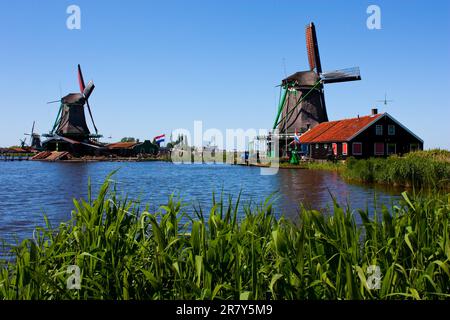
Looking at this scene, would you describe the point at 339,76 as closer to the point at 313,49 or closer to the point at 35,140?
the point at 313,49

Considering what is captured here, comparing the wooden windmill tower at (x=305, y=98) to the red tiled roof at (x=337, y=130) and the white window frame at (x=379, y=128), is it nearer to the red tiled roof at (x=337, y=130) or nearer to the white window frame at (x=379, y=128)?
the red tiled roof at (x=337, y=130)

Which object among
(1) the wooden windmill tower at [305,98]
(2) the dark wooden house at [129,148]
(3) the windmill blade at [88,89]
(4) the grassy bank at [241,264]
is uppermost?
(3) the windmill blade at [88,89]

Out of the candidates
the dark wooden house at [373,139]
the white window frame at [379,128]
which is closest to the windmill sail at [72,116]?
the dark wooden house at [373,139]

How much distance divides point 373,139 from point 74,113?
171ft

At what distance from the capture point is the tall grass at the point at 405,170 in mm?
19636

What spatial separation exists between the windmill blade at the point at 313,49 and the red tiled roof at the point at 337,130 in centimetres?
698

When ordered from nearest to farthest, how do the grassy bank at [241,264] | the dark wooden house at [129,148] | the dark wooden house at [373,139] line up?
the grassy bank at [241,264]
the dark wooden house at [373,139]
the dark wooden house at [129,148]

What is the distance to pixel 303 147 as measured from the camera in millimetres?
48406

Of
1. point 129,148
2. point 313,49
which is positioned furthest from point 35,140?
point 313,49

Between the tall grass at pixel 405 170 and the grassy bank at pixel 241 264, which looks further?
the tall grass at pixel 405 170

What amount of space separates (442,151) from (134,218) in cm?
2713

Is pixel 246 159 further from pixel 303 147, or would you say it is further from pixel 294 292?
pixel 294 292

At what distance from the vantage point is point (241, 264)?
4.15 m

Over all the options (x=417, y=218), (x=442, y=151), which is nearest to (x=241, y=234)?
(x=417, y=218)
